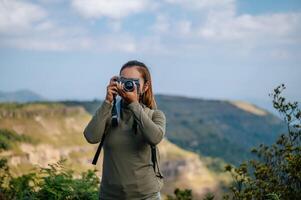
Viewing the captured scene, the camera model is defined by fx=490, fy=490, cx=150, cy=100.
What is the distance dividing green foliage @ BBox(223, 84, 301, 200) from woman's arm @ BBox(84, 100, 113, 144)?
2.71 metres

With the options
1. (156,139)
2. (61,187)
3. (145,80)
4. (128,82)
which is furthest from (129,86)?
(61,187)

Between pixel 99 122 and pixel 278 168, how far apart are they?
10.6 feet

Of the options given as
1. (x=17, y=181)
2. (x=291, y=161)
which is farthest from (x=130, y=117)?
(x=17, y=181)

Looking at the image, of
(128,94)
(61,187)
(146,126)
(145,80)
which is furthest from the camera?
(61,187)

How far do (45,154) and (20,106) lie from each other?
28525 millimetres

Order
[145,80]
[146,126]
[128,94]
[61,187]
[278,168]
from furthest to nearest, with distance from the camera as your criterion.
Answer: [61,187] < [278,168] < [145,80] < [128,94] < [146,126]

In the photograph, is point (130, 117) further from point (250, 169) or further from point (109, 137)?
point (250, 169)

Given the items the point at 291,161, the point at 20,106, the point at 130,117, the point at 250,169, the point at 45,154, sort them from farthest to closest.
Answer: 1. the point at 20,106
2. the point at 45,154
3. the point at 250,169
4. the point at 291,161
5. the point at 130,117

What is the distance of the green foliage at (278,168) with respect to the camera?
638 centimetres

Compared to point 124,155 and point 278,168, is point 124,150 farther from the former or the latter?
point 278,168

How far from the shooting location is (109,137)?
4.54 meters

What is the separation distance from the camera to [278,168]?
22.0ft

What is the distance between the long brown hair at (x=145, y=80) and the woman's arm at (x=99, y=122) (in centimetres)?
46

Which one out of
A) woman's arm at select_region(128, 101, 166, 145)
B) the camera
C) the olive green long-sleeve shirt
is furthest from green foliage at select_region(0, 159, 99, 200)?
woman's arm at select_region(128, 101, 166, 145)
